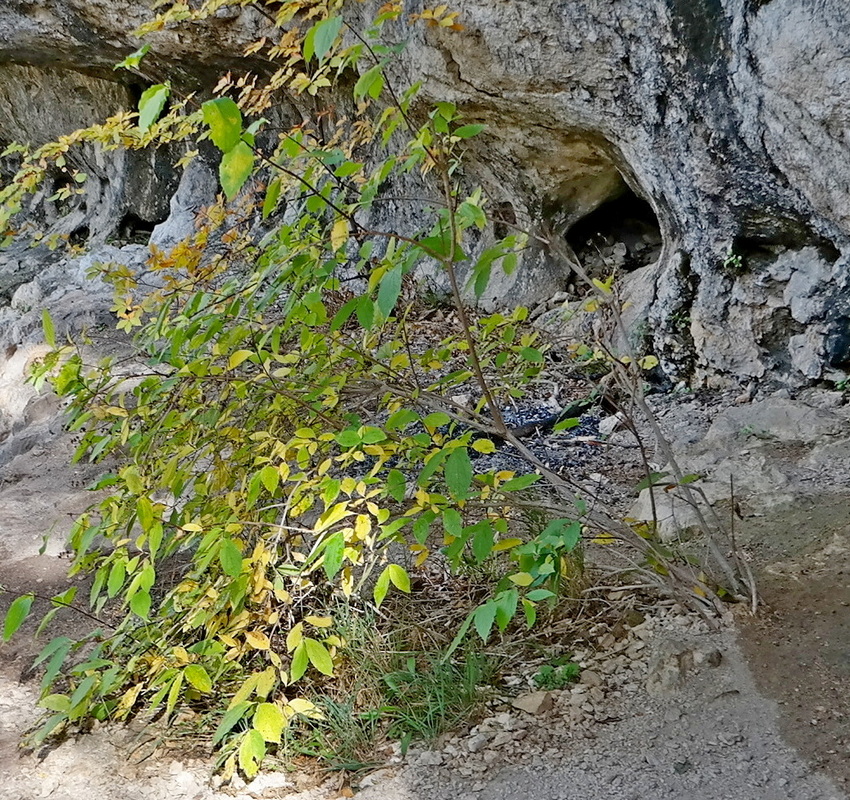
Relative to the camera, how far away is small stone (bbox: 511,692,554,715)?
2074mm

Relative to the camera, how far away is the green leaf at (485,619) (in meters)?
1.54

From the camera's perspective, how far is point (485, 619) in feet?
5.15

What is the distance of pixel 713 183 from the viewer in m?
3.82

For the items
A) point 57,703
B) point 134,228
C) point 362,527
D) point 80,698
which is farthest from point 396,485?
point 134,228

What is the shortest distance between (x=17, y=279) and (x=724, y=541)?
8942 mm

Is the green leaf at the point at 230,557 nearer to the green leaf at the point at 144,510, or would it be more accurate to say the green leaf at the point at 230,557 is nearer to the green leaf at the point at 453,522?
the green leaf at the point at 144,510

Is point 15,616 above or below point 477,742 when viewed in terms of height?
above

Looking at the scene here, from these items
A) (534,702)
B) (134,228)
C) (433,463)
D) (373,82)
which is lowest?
(134,228)

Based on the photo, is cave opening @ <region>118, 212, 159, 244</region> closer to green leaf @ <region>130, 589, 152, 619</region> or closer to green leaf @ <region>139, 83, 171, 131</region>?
green leaf @ <region>130, 589, 152, 619</region>

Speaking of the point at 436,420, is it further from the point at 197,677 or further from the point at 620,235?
the point at 620,235

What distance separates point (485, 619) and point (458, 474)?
301 millimetres

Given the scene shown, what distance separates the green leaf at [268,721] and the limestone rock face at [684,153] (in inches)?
79.2

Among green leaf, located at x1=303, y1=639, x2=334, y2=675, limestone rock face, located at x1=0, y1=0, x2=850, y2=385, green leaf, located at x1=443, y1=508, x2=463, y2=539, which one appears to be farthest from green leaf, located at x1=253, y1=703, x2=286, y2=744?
limestone rock face, located at x1=0, y1=0, x2=850, y2=385

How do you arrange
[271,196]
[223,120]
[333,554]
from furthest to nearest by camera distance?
1. [333,554]
2. [271,196]
3. [223,120]
